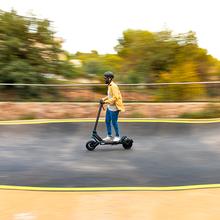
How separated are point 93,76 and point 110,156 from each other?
530 inches

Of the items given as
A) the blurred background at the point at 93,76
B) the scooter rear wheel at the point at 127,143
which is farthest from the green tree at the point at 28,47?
the scooter rear wheel at the point at 127,143

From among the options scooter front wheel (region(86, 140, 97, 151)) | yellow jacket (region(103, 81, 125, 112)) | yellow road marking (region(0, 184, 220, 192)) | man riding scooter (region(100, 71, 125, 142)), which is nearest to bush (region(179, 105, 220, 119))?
man riding scooter (region(100, 71, 125, 142))

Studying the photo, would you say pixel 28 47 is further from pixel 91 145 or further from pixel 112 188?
pixel 112 188

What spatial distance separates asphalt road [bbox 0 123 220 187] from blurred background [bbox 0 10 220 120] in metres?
2.06

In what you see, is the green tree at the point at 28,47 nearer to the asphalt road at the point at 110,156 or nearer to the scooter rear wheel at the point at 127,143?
the asphalt road at the point at 110,156

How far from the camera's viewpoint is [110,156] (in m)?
10.2

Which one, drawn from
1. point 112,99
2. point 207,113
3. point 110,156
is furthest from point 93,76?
point 110,156

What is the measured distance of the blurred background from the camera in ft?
50.4

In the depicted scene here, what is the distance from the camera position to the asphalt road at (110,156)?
8.36m

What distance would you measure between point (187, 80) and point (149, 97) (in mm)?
2622

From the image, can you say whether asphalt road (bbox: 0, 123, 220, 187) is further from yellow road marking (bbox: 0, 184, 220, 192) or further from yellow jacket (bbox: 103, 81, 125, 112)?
yellow jacket (bbox: 103, 81, 125, 112)

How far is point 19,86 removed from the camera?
1633 centimetres

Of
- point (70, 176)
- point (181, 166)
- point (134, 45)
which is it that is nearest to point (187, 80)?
point (134, 45)
